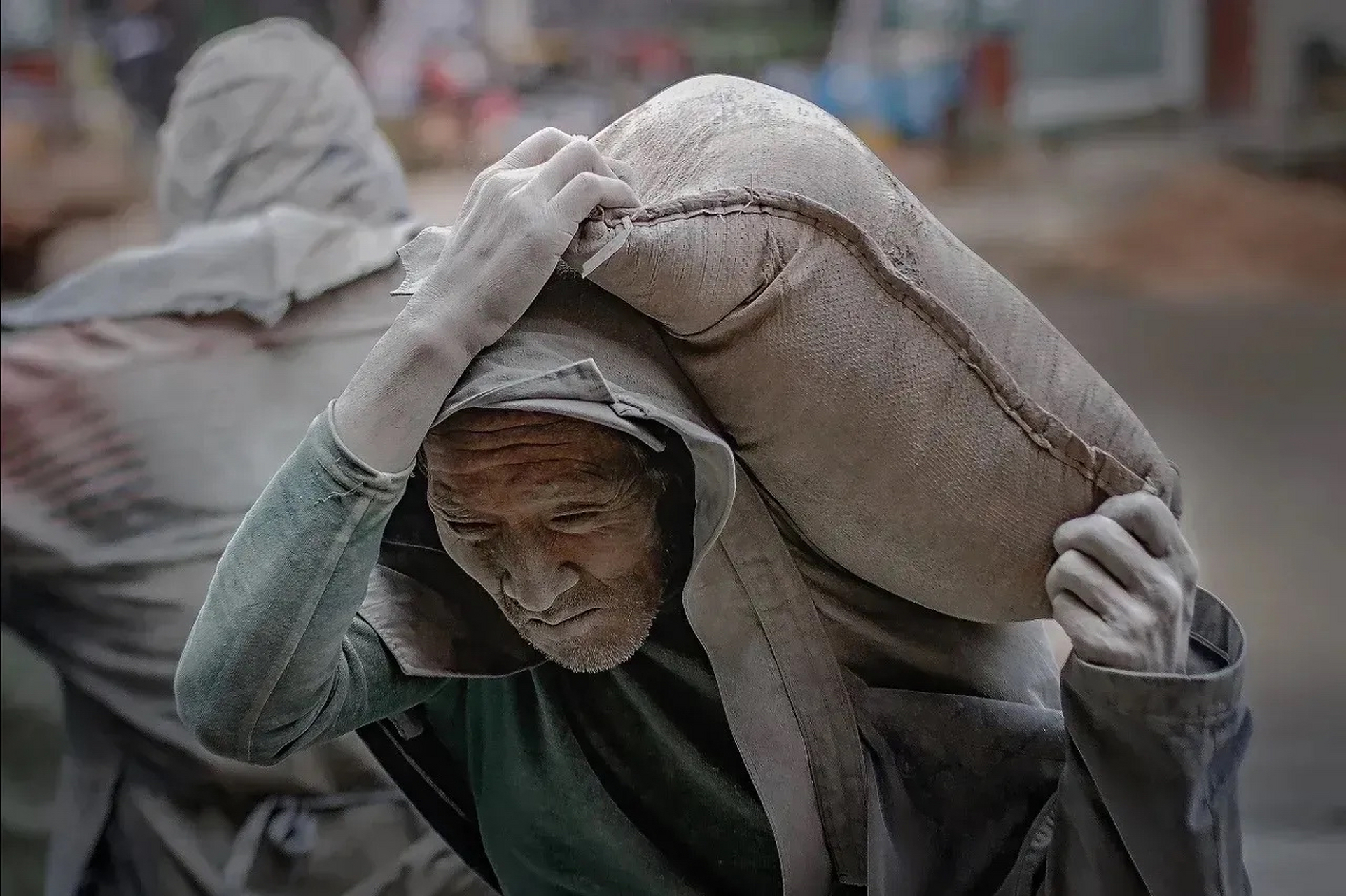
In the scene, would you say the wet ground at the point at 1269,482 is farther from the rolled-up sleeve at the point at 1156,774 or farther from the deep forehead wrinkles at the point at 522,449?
the deep forehead wrinkles at the point at 522,449

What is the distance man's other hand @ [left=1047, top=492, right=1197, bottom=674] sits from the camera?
0.84 metres

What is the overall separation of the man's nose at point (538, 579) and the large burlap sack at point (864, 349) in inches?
5.7

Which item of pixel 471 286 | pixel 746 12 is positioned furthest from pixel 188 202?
pixel 471 286

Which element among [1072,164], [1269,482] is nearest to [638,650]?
[1072,164]

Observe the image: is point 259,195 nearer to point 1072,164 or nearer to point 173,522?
point 173,522

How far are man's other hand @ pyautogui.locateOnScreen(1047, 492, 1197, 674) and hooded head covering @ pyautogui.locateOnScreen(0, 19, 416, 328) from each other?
3.68 ft

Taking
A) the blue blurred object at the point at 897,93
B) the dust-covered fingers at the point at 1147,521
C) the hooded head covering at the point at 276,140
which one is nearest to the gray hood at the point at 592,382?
the dust-covered fingers at the point at 1147,521

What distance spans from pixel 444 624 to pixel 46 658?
1.03 meters

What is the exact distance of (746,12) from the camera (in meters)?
1.95

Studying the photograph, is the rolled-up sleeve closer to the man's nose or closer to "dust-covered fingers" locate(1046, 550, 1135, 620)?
"dust-covered fingers" locate(1046, 550, 1135, 620)

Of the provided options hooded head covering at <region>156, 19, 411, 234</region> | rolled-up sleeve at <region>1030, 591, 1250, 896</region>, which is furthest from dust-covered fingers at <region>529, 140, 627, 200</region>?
hooded head covering at <region>156, 19, 411, 234</region>

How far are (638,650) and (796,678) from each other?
13cm

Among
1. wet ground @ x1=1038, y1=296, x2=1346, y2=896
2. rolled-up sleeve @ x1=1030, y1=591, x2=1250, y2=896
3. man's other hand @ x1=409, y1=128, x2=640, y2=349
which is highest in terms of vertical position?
man's other hand @ x1=409, y1=128, x2=640, y2=349

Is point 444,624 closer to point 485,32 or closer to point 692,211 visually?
point 692,211
